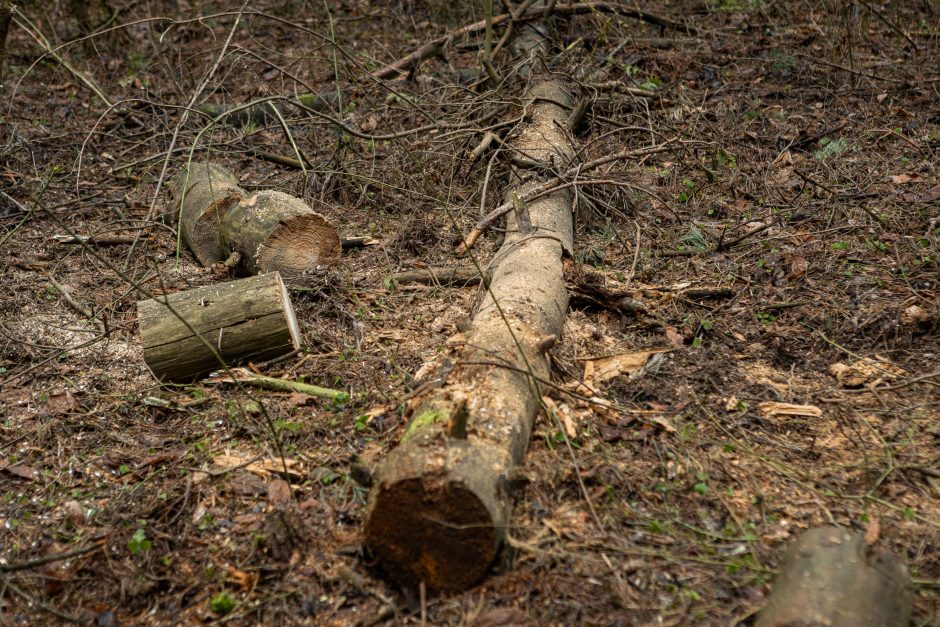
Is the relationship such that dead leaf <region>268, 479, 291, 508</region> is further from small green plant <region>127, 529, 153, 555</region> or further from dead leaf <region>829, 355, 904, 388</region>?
dead leaf <region>829, 355, 904, 388</region>

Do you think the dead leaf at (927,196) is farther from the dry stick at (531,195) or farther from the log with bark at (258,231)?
the log with bark at (258,231)

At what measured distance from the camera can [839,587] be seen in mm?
2238

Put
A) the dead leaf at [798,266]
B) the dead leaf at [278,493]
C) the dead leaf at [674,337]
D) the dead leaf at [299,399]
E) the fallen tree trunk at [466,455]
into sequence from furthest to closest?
1. the dead leaf at [798,266]
2. the dead leaf at [674,337]
3. the dead leaf at [299,399]
4. the dead leaf at [278,493]
5. the fallen tree trunk at [466,455]

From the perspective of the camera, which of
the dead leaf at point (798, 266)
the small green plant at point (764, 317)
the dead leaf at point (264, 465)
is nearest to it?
the dead leaf at point (264, 465)

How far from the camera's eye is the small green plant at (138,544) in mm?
2949

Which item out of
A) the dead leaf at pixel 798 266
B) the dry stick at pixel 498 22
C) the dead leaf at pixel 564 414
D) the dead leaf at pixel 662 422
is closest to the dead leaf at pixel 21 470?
the dead leaf at pixel 564 414

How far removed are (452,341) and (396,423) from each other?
458mm

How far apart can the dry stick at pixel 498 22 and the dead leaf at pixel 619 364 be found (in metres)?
4.40

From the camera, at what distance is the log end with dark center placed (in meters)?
2.56

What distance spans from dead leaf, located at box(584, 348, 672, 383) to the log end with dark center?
1.42 meters

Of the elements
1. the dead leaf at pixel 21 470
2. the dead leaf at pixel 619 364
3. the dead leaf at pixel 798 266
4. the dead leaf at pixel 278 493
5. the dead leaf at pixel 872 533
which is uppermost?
the dead leaf at pixel 872 533

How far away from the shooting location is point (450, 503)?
8.41ft

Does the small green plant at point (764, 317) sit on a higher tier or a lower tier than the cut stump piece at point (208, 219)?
lower

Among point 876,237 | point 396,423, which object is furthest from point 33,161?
point 876,237
